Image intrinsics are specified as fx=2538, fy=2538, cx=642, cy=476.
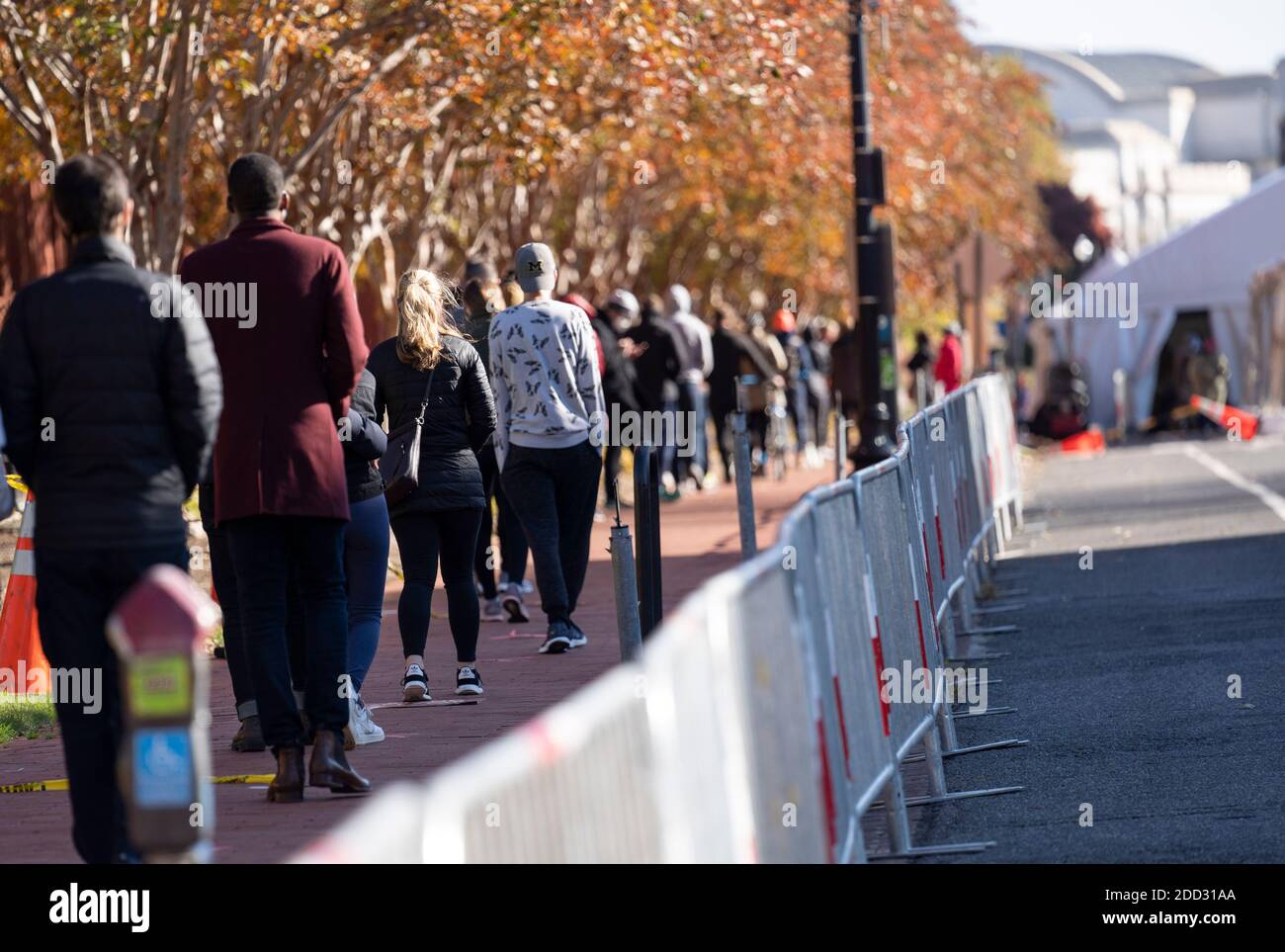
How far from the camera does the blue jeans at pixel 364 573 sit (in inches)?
364

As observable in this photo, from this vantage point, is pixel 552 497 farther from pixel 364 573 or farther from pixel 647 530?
pixel 364 573

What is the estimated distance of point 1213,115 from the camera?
592 ft

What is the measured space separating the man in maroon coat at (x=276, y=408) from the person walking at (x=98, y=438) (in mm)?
1299

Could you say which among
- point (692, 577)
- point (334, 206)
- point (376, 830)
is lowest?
point (692, 577)

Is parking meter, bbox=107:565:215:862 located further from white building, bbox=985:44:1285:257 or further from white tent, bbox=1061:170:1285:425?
white building, bbox=985:44:1285:257

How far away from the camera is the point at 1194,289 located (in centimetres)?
4338

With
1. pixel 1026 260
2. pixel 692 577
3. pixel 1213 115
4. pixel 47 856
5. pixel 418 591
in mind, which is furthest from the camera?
pixel 1213 115

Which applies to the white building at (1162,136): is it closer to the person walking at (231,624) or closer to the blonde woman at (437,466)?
the blonde woman at (437,466)

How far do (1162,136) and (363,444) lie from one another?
164 metres

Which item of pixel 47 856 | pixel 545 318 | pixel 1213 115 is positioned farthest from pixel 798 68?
pixel 1213 115

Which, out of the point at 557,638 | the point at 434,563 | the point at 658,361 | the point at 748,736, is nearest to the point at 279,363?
the point at 434,563
